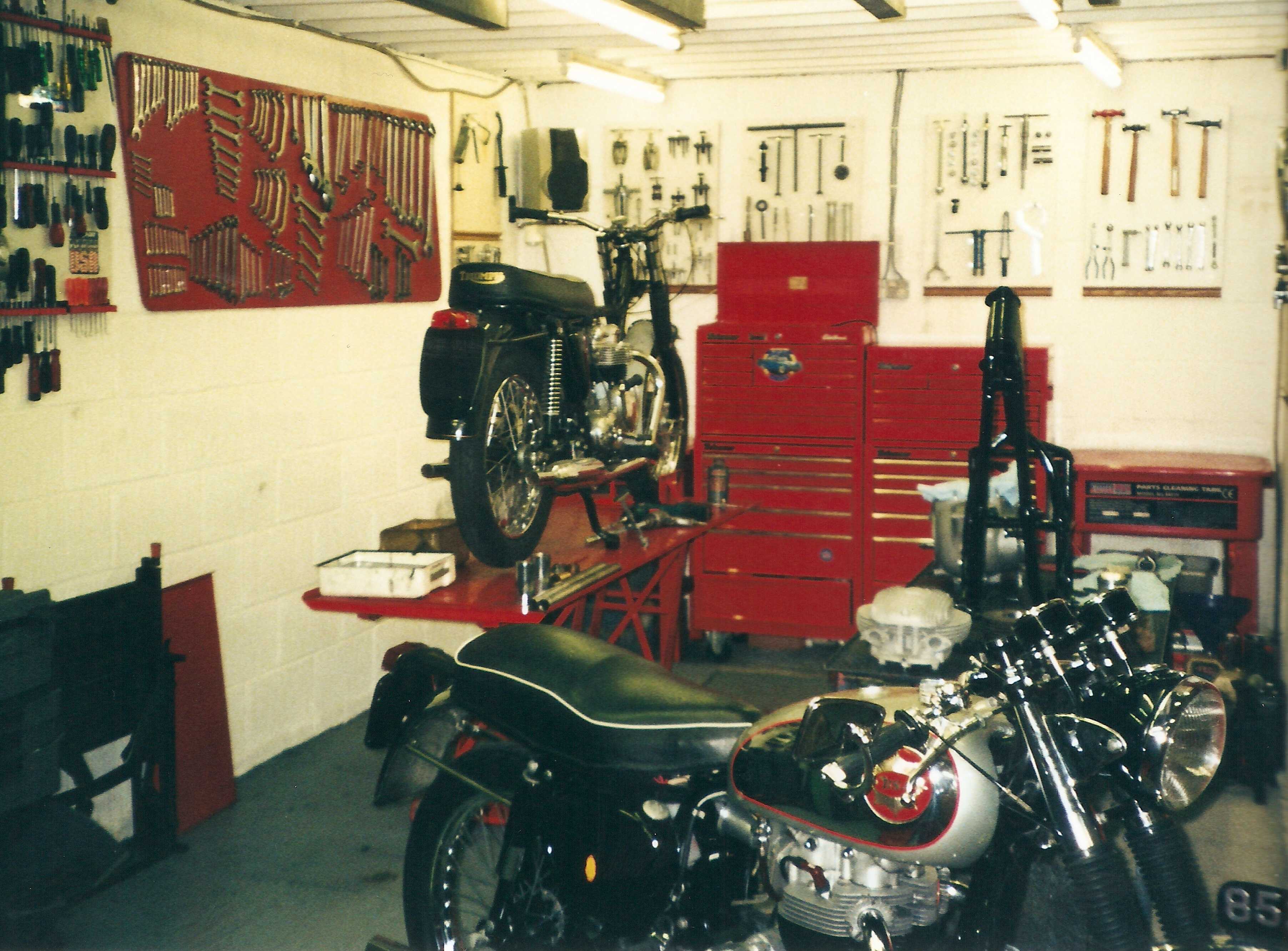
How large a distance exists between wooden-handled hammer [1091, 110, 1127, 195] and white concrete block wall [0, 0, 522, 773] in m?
3.03

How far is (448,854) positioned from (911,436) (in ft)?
11.4

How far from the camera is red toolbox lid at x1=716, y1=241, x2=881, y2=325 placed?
5.64 m

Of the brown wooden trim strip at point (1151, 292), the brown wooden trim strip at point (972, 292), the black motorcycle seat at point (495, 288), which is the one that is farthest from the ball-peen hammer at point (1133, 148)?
the black motorcycle seat at point (495, 288)

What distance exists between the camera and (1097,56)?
15.2 ft

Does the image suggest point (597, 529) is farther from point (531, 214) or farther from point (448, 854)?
point (448, 854)

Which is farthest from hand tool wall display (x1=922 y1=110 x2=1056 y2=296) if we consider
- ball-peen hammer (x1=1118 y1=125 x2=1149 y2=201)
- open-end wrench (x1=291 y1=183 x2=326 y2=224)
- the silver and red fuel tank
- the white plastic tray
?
the silver and red fuel tank

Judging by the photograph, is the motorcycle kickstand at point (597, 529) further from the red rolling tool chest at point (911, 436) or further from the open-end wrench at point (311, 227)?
the red rolling tool chest at point (911, 436)

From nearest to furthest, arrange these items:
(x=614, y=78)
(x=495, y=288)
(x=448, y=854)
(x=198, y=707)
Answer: (x=448, y=854), (x=495, y=288), (x=198, y=707), (x=614, y=78)

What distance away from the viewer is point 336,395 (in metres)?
4.58

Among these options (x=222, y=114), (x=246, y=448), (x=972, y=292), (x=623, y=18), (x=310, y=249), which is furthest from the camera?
(x=972, y=292)

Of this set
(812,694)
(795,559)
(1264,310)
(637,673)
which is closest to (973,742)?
(637,673)

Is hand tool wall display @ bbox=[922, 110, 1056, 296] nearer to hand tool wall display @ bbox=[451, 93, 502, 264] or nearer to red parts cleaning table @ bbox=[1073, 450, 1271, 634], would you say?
red parts cleaning table @ bbox=[1073, 450, 1271, 634]

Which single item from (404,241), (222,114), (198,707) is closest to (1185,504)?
(404,241)

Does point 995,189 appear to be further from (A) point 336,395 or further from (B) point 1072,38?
(A) point 336,395
